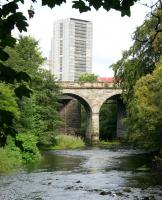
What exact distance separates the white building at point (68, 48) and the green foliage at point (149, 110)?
142 m

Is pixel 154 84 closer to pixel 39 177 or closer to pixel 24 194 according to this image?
pixel 39 177

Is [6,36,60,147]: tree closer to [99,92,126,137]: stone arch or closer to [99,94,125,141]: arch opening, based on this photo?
[99,92,126,137]: stone arch

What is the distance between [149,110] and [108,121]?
4027cm

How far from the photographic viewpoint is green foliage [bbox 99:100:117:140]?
216 feet

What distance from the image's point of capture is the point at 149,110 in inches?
1038

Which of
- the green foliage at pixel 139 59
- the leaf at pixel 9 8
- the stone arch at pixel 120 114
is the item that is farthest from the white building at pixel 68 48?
the leaf at pixel 9 8

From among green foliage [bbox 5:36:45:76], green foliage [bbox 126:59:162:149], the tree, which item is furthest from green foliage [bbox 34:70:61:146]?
green foliage [bbox 126:59:162:149]

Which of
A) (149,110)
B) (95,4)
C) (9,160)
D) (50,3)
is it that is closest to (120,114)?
(149,110)

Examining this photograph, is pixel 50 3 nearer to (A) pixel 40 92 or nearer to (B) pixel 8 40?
(B) pixel 8 40

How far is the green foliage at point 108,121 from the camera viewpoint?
6594 cm

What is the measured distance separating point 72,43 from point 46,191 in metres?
159

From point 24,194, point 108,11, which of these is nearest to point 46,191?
point 24,194

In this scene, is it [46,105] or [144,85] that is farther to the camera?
[46,105]

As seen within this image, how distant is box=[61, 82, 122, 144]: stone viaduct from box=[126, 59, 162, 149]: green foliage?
27.5 metres
